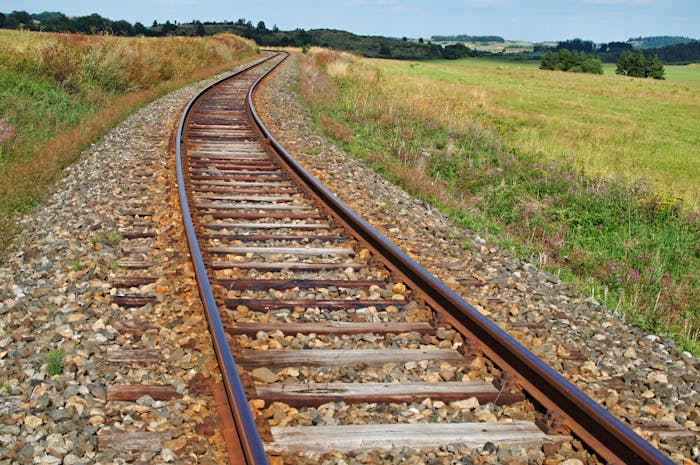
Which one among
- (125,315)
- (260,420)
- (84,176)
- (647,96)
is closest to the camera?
(260,420)

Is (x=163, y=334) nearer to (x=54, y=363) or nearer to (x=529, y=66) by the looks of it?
(x=54, y=363)

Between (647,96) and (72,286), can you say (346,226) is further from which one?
(647,96)

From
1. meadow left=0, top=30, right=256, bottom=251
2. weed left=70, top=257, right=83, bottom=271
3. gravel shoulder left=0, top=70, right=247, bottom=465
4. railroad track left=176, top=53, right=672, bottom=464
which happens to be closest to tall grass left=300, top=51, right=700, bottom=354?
railroad track left=176, top=53, right=672, bottom=464

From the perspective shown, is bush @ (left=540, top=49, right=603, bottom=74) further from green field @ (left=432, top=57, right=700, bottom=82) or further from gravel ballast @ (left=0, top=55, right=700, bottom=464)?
gravel ballast @ (left=0, top=55, right=700, bottom=464)

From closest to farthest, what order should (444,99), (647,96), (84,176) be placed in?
(84,176) → (444,99) → (647,96)

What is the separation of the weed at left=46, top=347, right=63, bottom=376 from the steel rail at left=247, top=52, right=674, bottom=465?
8.59 feet

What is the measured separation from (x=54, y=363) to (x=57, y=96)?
13.2 m

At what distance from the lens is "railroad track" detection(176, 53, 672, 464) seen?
3.33 metres

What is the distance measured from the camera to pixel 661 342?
4996mm

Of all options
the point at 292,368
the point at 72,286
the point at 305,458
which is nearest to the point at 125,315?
the point at 72,286

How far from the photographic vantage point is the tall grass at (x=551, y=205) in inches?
252

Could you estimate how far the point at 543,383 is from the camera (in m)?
3.77

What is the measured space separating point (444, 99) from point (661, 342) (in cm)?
2013

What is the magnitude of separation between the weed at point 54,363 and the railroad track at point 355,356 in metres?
0.91
